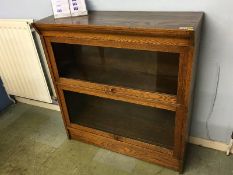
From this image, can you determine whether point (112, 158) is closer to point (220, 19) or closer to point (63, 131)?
point (63, 131)

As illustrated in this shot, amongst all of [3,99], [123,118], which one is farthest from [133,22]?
[3,99]

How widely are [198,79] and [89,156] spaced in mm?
937

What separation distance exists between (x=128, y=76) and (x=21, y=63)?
1053mm

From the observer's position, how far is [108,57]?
1.43 metres

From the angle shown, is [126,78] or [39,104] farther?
[39,104]

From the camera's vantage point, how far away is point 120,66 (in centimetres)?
144

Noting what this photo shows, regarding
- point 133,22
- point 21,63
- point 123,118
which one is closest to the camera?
point 133,22

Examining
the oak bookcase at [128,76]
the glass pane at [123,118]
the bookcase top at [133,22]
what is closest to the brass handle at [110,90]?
the oak bookcase at [128,76]

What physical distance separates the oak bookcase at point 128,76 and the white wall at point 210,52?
0.22ft

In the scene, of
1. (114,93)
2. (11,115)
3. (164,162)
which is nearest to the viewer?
(114,93)

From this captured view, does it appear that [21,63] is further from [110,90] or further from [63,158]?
[110,90]

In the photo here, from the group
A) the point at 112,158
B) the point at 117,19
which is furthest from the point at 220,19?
the point at 112,158

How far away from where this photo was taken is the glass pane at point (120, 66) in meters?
1.28

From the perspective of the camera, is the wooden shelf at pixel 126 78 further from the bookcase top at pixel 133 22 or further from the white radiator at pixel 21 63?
the white radiator at pixel 21 63
